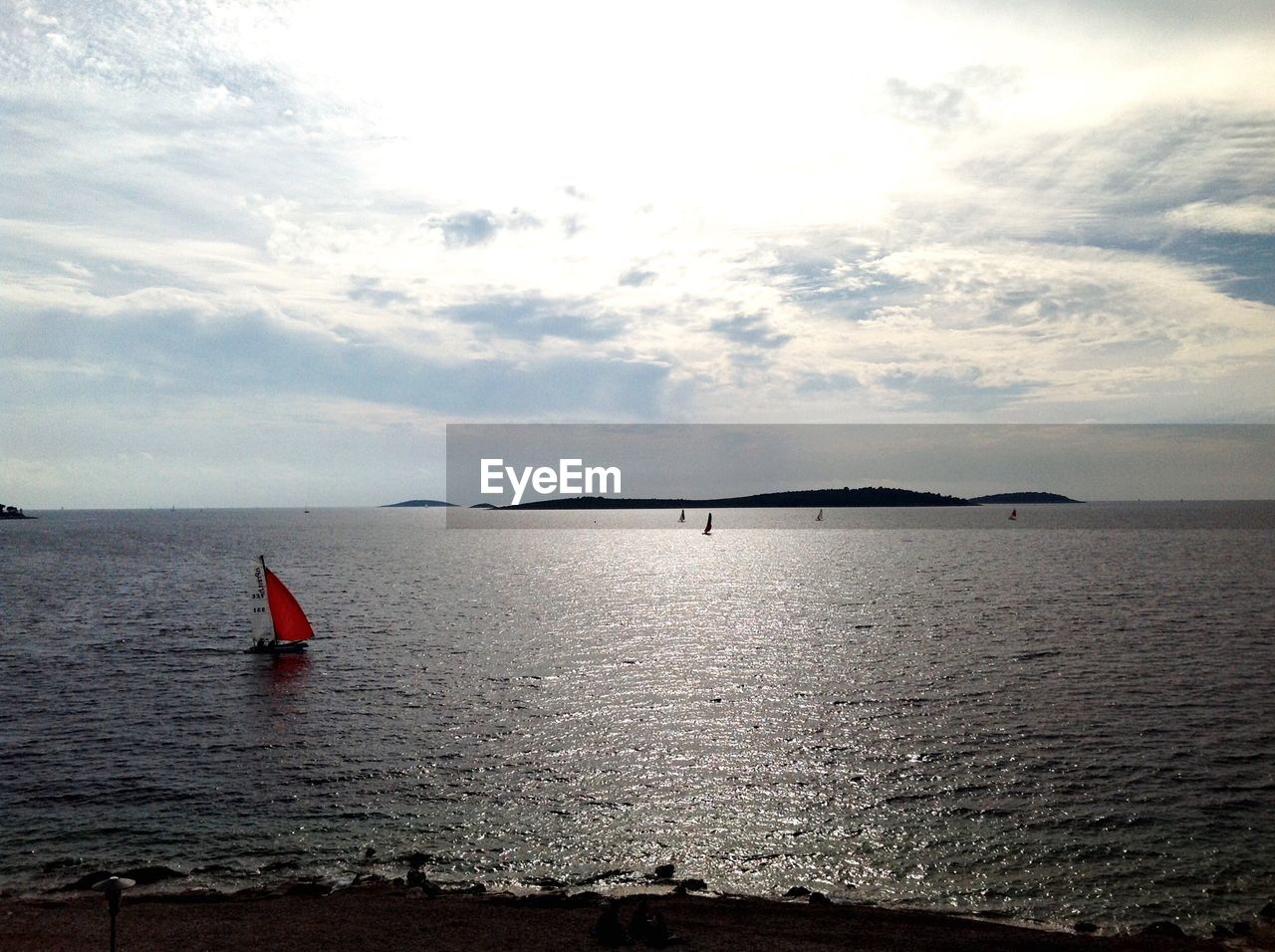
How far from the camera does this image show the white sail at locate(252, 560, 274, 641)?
61.8 metres

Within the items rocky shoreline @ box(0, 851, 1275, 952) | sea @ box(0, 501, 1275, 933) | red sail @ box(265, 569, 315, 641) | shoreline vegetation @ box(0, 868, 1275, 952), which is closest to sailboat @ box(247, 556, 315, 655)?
red sail @ box(265, 569, 315, 641)

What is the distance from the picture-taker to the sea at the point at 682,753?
27.5m

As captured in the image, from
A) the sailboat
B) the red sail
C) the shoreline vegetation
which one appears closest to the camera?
the shoreline vegetation

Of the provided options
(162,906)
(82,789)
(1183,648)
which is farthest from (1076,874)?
(1183,648)

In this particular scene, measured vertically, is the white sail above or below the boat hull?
above

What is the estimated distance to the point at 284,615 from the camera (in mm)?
62531

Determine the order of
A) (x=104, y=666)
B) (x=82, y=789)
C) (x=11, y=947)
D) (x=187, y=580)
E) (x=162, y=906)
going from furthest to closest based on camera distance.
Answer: (x=187, y=580) < (x=104, y=666) < (x=82, y=789) < (x=162, y=906) < (x=11, y=947)

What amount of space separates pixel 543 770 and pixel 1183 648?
156ft

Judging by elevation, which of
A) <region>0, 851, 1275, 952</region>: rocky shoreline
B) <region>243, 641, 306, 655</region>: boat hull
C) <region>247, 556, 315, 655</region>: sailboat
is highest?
<region>247, 556, 315, 655</region>: sailboat

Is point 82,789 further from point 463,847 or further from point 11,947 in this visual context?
point 463,847

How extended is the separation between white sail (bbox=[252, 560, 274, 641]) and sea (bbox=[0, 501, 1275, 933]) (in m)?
2.63

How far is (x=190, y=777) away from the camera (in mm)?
35500

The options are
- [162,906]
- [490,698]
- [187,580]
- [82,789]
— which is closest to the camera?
[162,906]

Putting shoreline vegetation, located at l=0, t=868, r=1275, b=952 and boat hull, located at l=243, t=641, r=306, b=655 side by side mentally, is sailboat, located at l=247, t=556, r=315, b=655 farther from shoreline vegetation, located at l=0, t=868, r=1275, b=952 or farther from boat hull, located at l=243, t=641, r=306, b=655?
shoreline vegetation, located at l=0, t=868, r=1275, b=952
